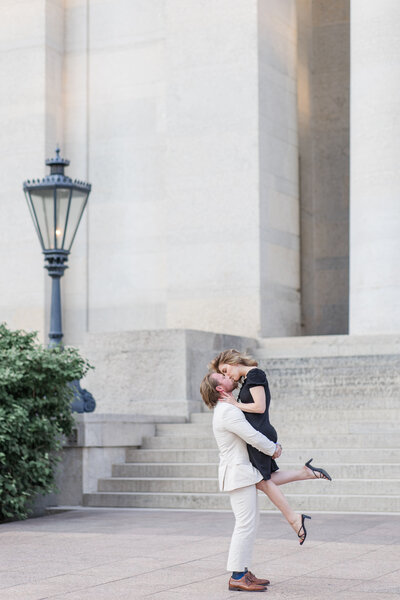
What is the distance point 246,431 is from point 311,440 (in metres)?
6.02

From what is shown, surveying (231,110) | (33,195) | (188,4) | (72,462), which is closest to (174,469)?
(72,462)

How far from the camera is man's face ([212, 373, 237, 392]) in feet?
25.8

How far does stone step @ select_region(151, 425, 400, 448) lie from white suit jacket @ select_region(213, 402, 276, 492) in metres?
5.65

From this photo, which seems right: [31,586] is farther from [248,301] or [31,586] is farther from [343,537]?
[248,301]

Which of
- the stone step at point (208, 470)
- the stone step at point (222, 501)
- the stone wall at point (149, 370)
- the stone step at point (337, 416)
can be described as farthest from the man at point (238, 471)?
the stone wall at point (149, 370)

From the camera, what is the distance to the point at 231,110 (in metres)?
19.5

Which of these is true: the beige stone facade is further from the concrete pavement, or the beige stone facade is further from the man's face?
the man's face

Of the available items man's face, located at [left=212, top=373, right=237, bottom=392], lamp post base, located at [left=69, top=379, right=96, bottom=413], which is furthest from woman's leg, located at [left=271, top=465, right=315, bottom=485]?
lamp post base, located at [left=69, top=379, right=96, bottom=413]

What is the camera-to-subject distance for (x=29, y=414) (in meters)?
12.6

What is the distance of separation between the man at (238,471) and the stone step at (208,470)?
488cm

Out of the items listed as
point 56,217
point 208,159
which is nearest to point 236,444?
point 56,217

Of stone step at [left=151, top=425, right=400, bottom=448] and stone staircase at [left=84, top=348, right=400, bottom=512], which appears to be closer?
stone staircase at [left=84, top=348, right=400, bottom=512]

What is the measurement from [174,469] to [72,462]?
4.23 feet

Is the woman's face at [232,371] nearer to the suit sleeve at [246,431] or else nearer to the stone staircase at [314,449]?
the suit sleeve at [246,431]
